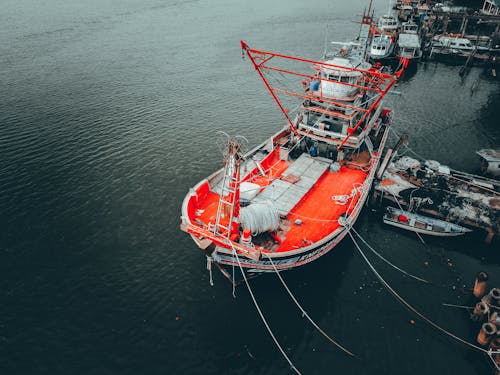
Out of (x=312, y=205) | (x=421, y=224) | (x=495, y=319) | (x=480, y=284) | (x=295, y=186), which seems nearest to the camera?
(x=495, y=319)

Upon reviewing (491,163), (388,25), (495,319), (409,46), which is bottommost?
(495,319)

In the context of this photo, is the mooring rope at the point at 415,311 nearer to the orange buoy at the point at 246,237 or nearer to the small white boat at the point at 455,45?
the orange buoy at the point at 246,237

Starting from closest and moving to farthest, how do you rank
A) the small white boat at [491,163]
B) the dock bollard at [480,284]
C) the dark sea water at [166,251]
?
the dark sea water at [166,251], the dock bollard at [480,284], the small white boat at [491,163]

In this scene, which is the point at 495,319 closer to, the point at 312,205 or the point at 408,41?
the point at 312,205

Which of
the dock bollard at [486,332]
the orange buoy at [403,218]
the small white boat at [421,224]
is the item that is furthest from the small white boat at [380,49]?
the dock bollard at [486,332]

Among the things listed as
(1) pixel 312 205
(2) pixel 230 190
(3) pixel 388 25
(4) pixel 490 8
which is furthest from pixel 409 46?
(2) pixel 230 190

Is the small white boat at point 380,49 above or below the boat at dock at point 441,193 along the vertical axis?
above

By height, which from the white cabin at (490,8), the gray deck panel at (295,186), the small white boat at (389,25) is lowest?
the gray deck panel at (295,186)
